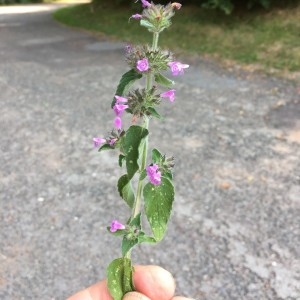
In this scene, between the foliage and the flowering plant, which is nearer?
the flowering plant

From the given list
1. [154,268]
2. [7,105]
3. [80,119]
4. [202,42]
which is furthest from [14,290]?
[202,42]

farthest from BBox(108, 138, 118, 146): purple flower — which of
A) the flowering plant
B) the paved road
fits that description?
the paved road

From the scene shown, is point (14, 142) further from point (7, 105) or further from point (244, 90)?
point (244, 90)

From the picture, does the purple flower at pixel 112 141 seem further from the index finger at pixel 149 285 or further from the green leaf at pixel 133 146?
the index finger at pixel 149 285

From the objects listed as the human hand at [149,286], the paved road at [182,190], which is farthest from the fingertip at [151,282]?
the paved road at [182,190]

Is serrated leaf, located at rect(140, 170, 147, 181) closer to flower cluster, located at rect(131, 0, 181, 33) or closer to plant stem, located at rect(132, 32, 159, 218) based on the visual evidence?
plant stem, located at rect(132, 32, 159, 218)
